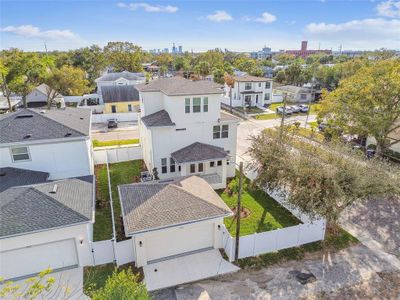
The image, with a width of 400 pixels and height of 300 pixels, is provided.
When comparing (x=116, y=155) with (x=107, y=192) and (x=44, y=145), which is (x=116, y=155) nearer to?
(x=107, y=192)

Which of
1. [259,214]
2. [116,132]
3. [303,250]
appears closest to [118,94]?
[116,132]

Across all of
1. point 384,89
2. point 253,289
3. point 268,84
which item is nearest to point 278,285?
point 253,289

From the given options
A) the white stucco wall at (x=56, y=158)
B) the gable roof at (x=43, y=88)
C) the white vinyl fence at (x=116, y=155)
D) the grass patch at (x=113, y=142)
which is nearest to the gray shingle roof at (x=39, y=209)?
the white stucco wall at (x=56, y=158)

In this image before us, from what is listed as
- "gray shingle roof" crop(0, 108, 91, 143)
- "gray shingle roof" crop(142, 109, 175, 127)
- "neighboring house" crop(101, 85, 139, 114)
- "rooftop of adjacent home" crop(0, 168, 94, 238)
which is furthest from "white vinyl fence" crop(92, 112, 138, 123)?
"rooftop of adjacent home" crop(0, 168, 94, 238)

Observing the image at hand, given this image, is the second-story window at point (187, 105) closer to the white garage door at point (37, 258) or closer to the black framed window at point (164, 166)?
the black framed window at point (164, 166)

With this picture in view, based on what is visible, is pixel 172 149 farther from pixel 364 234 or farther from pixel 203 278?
pixel 364 234
